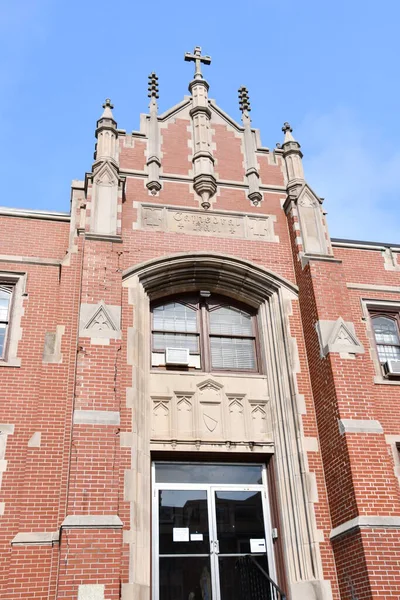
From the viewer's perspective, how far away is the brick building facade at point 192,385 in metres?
9.30

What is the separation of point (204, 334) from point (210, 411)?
177 centimetres

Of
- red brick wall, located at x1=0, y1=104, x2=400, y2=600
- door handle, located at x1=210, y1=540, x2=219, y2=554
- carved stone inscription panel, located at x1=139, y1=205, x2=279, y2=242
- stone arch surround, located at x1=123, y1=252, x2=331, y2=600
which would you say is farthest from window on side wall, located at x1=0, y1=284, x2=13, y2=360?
door handle, located at x1=210, y1=540, x2=219, y2=554

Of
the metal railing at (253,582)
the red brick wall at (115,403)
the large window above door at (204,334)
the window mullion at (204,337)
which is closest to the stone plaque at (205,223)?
the red brick wall at (115,403)

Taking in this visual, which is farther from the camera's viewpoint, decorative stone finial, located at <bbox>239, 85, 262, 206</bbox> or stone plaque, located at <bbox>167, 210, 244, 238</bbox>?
decorative stone finial, located at <bbox>239, 85, 262, 206</bbox>

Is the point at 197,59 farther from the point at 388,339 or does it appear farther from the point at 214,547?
the point at 214,547

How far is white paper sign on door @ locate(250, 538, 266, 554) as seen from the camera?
410 inches

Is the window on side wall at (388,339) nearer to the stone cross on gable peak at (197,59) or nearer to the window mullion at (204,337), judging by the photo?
the window mullion at (204,337)

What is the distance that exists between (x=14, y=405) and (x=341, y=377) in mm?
5809

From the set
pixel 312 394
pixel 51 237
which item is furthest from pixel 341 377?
pixel 51 237

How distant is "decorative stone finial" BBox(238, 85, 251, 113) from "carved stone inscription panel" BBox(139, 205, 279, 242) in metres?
3.83

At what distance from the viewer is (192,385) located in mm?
11508

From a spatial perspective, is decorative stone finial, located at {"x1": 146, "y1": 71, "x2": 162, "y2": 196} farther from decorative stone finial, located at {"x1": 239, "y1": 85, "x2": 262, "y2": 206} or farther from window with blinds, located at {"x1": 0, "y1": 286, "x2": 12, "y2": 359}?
window with blinds, located at {"x1": 0, "y1": 286, "x2": 12, "y2": 359}

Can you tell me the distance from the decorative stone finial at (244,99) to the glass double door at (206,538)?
974 centimetres

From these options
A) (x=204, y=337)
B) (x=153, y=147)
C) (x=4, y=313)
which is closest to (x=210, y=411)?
(x=204, y=337)
